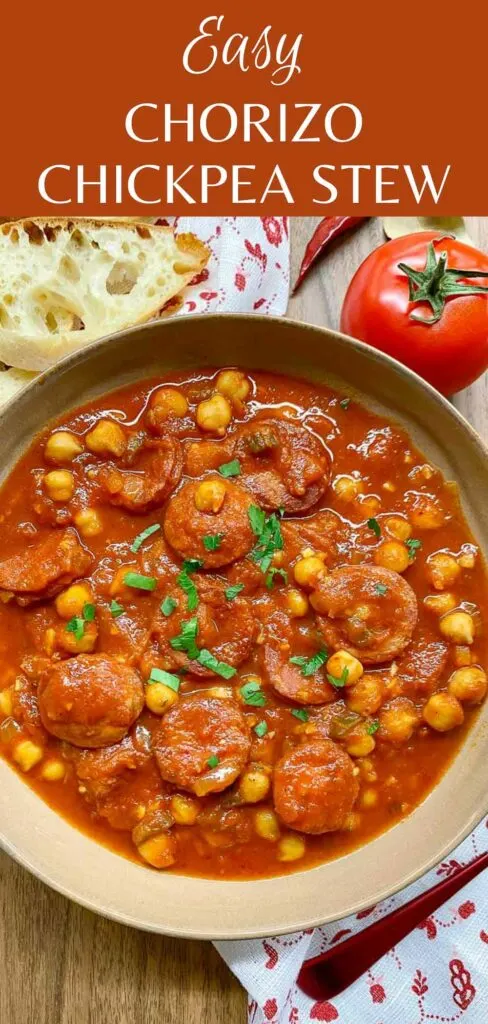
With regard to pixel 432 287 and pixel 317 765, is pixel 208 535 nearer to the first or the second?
pixel 317 765

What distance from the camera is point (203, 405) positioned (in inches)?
159

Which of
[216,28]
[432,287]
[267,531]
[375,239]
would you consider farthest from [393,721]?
[216,28]

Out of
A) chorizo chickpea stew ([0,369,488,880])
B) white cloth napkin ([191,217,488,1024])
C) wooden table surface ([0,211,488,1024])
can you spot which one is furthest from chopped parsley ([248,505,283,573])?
wooden table surface ([0,211,488,1024])

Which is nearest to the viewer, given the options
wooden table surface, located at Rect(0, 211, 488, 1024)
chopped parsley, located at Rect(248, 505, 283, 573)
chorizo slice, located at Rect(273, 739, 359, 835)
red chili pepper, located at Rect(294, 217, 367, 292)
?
chorizo slice, located at Rect(273, 739, 359, 835)

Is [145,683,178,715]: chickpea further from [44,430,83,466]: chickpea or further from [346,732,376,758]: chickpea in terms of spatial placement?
[44,430,83,466]: chickpea

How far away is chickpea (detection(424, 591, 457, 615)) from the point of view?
397cm

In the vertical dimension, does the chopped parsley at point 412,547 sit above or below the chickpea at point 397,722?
above

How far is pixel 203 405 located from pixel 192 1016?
3.05 m

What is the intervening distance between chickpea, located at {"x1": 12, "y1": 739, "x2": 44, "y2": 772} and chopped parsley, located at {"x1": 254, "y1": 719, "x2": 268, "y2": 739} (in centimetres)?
99

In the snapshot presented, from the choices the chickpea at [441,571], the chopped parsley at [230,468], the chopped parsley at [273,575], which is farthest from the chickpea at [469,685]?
the chopped parsley at [230,468]

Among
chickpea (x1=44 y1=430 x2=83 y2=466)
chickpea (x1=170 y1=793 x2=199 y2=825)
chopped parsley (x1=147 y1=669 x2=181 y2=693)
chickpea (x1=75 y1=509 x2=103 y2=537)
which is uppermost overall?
chickpea (x1=44 y1=430 x2=83 y2=466)

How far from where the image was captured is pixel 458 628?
3.91 m

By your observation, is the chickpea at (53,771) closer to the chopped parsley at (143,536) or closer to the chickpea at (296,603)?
the chopped parsley at (143,536)

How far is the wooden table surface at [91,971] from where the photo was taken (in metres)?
4.32
